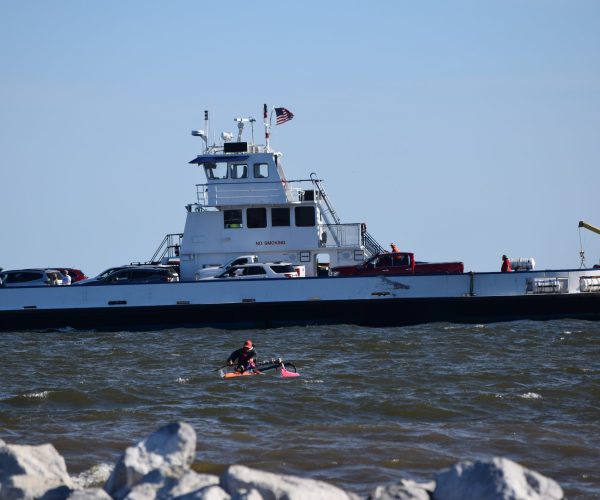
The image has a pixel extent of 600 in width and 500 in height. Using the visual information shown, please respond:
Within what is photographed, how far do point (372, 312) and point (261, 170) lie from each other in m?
5.18

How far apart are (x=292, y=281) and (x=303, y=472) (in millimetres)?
15922

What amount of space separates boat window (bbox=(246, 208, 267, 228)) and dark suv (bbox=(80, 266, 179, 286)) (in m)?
2.55

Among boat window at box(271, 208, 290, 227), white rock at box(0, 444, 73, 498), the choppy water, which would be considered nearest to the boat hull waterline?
the choppy water

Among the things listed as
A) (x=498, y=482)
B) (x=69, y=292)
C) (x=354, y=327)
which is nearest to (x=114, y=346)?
(x=69, y=292)

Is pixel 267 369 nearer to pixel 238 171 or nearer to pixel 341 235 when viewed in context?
pixel 341 235

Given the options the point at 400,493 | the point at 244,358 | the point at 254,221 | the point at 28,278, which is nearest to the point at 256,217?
the point at 254,221

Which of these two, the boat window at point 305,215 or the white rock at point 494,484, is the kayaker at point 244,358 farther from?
the white rock at point 494,484

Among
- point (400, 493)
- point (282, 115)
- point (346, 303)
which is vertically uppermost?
point (282, 115)

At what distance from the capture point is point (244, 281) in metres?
27.9

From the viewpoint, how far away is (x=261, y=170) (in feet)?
96.9

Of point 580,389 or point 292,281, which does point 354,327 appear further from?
point 580,389

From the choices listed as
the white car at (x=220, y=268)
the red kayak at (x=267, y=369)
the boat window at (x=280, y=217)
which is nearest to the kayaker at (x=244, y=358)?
the red kayak at (x=267, y=369)

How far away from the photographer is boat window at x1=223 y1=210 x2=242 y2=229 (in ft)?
96.9

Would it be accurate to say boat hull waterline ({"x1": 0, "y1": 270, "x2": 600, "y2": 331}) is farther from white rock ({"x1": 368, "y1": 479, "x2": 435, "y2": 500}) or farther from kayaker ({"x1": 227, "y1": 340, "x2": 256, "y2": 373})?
white rock ({"x1": 368, "y1": 479, "x2": 435, "y2": 500})
